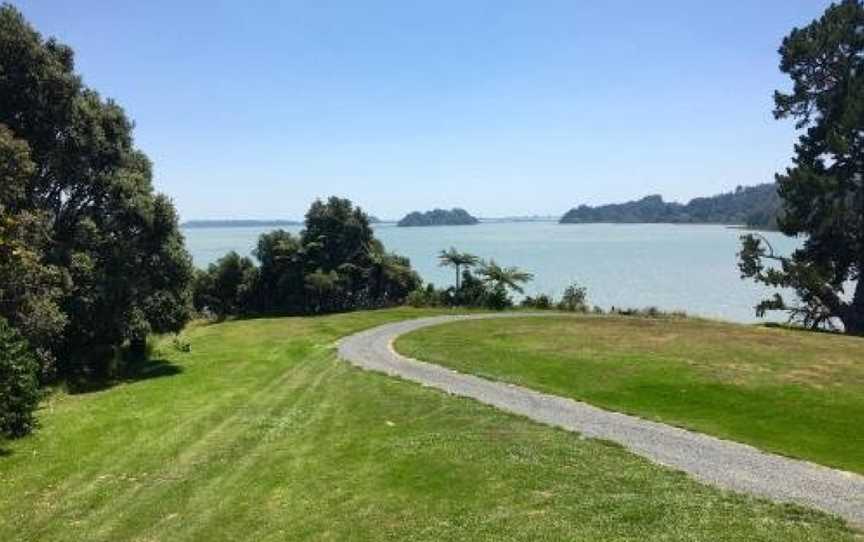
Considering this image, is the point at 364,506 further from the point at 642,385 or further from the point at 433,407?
the point at 642,385

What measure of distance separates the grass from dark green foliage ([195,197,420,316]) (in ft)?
151

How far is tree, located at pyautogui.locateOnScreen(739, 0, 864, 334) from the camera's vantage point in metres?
55.6

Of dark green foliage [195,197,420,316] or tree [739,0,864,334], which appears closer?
tree [739,0,864,334]

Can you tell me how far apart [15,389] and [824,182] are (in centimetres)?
5173

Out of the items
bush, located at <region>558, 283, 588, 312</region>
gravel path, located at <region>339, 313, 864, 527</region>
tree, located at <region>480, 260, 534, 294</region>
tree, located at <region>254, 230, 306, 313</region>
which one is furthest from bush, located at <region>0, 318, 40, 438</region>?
tree, located at <region>254, 230, 306, 313</region>

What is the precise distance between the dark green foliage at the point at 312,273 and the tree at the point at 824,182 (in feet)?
113

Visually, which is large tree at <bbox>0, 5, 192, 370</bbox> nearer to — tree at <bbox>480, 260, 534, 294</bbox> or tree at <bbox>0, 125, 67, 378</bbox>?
tree at <bbox>0, 125, 67, 378</bbox>

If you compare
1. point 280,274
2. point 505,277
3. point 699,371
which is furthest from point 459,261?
point 699,371

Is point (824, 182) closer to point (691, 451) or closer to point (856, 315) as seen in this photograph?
→ point (856, 315)

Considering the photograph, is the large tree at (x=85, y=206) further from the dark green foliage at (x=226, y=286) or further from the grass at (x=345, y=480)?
the dark green foliage at (x=226, y=286)

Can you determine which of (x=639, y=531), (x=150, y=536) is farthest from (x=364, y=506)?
(x=639, y=531)

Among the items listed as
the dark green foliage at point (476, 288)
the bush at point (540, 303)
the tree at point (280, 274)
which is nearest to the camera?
the bush at point (540, 303)

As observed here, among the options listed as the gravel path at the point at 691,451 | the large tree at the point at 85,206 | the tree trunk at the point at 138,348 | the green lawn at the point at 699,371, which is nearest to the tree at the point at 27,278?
the large tree at the point at 85,206

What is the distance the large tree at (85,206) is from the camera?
3584 centimetres
